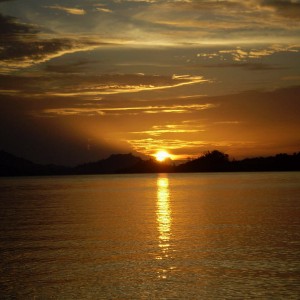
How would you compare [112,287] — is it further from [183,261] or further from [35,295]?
[183,261]

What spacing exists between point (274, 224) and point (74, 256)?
27.1m

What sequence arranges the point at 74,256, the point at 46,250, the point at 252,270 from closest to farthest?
the point at 252,270 < the point at 74,256 < the point at 46,250

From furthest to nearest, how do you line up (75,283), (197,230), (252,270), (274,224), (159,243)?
(274,224) < (197,230) < (159,243) < (252,270) < (75,283)

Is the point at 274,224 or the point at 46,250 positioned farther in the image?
the point at 274,224

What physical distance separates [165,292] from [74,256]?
40.3ft

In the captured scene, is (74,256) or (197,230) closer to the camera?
(74,256)

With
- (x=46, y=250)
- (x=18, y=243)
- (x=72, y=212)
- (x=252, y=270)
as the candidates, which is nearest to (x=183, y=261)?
(x=252, y=270)

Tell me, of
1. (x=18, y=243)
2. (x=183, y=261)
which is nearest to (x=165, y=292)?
(x=183, y=261)

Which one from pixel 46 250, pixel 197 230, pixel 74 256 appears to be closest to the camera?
pixel 74 256

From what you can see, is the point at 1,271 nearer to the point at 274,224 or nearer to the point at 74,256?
the point at 74,256

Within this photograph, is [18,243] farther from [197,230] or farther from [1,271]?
[197,230]

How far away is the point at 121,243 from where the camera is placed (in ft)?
143

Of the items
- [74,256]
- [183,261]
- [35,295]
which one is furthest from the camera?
[74,256]

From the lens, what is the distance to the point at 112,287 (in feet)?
91.9
